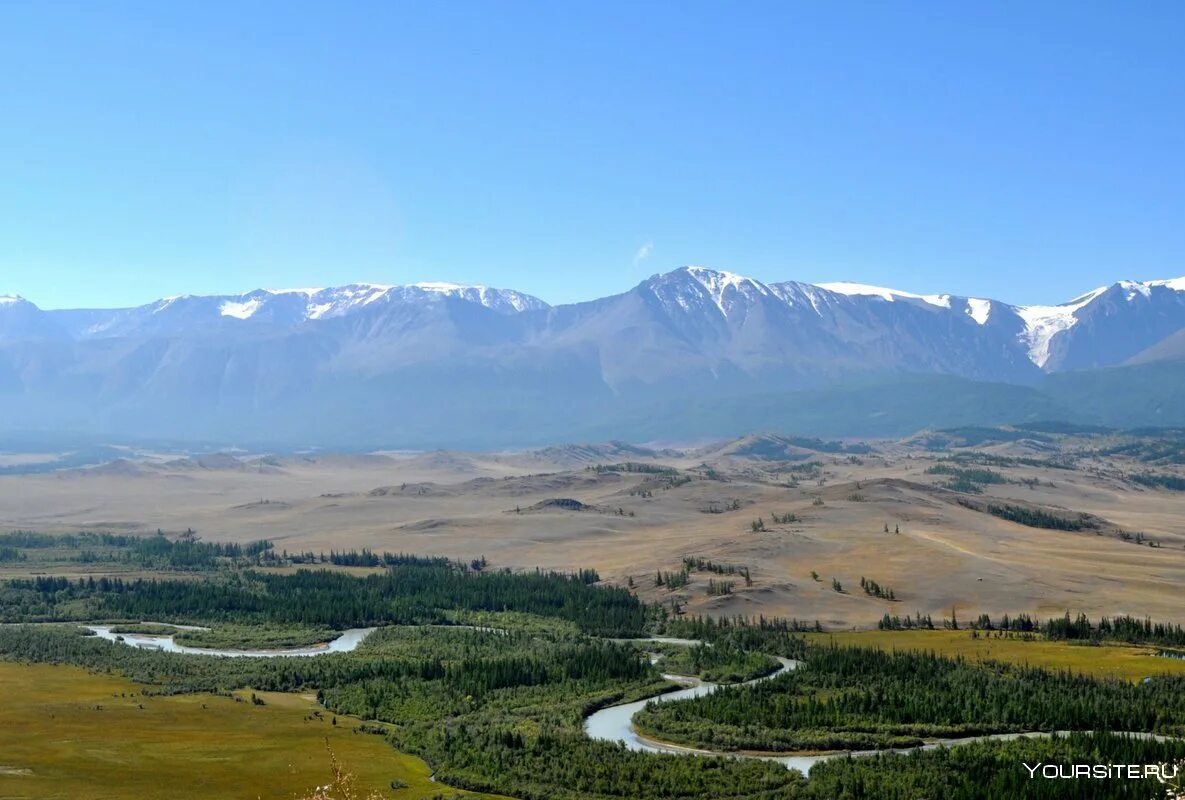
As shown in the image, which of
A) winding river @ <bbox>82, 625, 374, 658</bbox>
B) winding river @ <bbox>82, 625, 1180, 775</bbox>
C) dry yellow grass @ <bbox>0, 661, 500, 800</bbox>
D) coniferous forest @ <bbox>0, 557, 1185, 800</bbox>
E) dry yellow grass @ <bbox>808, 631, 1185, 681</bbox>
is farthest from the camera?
winding river @ <bbox>82, 625, 374, 658</bbox>

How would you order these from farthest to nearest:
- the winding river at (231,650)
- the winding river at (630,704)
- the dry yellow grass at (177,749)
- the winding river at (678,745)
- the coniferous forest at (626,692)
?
the winding river at (231,650) < the winding river at (630,704) < the winding river at (678,745) < the coniferous forest at (626,692) < the dry yellow grass at (177,749)

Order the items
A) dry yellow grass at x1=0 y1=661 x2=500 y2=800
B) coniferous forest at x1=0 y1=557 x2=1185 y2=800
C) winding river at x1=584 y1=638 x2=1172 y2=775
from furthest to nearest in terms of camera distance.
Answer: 1. winding river at x1=584 y1=638 x2=1172 y2=775
2. coniferous forest at x1=0 y1=557 x2=1185 y2=800
3. dry yellow grass at x1=0 y1=661 x2=500 y2=800

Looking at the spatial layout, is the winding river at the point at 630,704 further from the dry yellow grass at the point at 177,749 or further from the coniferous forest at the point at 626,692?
the dry yellow grass at the point at 177,749

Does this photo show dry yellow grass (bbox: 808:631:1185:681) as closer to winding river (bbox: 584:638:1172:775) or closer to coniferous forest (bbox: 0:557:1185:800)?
coniferous forest (bbox: 0:557:1185:800)

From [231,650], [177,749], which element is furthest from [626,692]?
[231,650]

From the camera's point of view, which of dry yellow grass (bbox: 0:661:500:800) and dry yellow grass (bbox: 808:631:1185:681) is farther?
dry yellow grass (bbox: 808:631:1185:681)

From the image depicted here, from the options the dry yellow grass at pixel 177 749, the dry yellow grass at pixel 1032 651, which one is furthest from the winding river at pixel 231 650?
the dry yellow grass at pixel 1032 651

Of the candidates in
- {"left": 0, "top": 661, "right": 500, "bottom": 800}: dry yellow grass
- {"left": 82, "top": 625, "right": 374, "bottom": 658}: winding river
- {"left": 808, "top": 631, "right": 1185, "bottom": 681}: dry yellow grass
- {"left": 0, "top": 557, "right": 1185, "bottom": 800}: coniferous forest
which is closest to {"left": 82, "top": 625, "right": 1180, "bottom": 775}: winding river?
{"left": 82, "top": 625, "right": 374, "bottom": 658}: winding river

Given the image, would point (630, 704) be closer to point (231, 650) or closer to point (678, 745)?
point (678, 745)

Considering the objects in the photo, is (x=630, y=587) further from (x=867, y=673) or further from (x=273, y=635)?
(x=867, y=673)

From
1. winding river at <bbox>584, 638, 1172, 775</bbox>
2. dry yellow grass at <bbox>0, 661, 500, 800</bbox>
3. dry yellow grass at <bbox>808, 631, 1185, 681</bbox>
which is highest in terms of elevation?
dry yellow grass at <bbox>0, 661, 500, 800</bbox>

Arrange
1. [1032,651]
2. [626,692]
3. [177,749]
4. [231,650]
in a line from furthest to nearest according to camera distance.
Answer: [231,650]
[1032,651]
[626,692]
[177,749]
